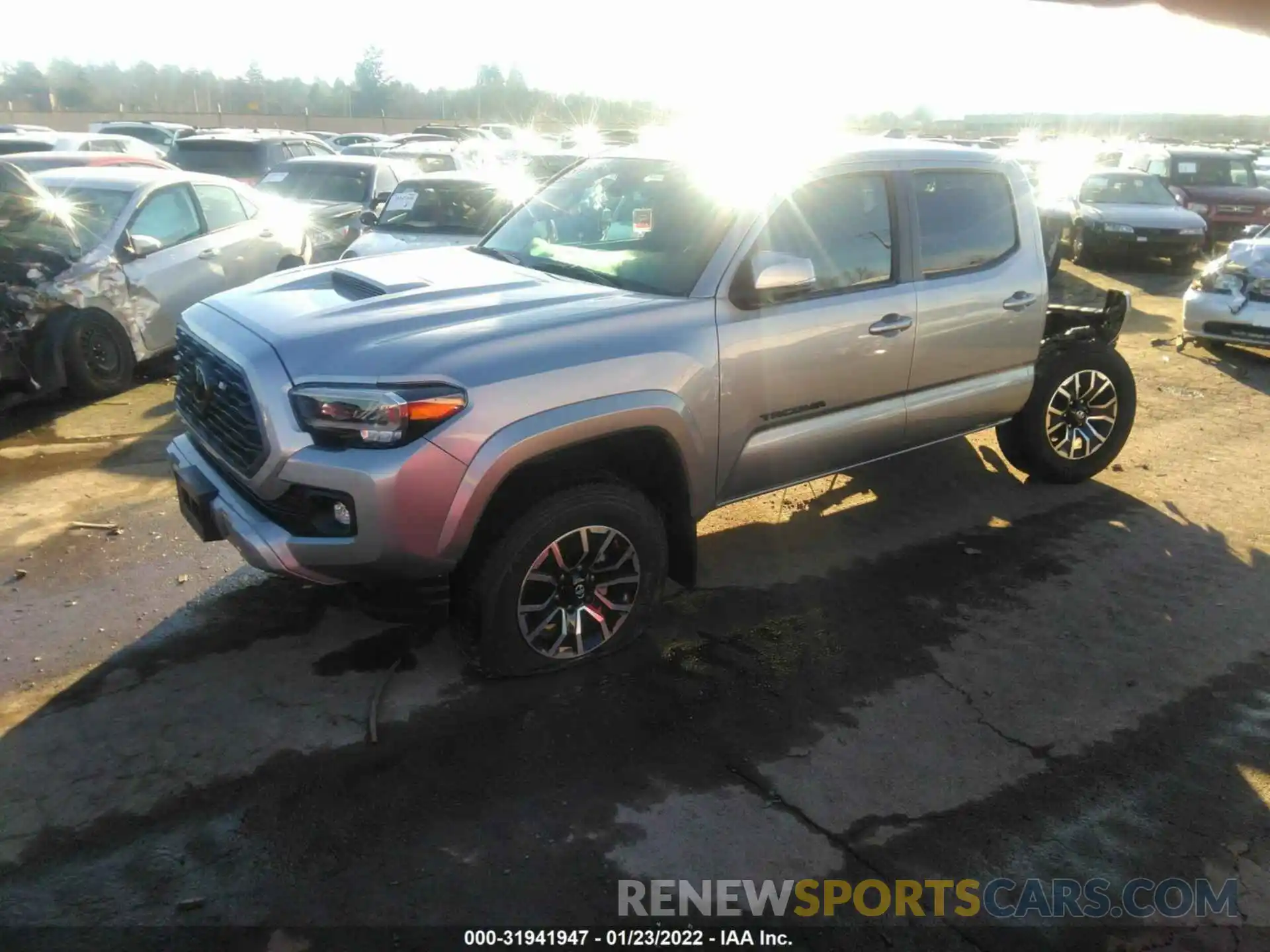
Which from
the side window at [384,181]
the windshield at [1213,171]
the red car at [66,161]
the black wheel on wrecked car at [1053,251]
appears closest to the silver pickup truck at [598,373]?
the red car at [66,161]

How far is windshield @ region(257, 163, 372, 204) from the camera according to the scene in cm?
→ 1105

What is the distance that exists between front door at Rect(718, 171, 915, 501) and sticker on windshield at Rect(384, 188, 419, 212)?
19.5 ft

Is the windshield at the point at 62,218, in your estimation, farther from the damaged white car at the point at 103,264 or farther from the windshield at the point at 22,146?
the windshield at the point at 22,146

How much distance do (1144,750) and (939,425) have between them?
1.88m

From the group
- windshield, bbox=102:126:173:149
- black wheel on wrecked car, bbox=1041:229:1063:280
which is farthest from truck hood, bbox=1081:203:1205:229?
windshield, bbox=102:126:173:149

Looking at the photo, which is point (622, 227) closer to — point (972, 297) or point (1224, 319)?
point (972, 297)

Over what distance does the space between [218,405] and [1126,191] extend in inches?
610

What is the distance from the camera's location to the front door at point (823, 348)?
3.75m

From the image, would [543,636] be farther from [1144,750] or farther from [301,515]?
[1144,750]

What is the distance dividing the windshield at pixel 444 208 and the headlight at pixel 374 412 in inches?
235

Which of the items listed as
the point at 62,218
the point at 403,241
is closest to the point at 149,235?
the point at 62,218

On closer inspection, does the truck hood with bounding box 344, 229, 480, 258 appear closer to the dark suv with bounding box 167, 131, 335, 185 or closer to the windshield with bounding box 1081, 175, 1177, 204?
the dark suv with bounding box 167, 131, 335, 185

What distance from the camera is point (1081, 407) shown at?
18.2ft

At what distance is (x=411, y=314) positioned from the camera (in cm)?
332
